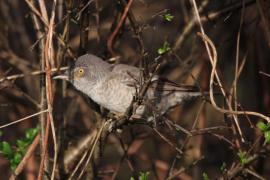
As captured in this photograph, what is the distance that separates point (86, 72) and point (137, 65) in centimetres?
50

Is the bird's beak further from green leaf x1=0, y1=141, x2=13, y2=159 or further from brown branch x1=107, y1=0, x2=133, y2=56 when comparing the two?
green leaf x1=0, y1=141, x2=13, y2=159

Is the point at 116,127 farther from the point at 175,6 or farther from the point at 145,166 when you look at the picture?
the point at 145,166

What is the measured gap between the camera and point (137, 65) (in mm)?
4914

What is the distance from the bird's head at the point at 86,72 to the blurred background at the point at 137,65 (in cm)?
9

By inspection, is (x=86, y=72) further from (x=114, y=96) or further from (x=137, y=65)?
(x=137, y=65)

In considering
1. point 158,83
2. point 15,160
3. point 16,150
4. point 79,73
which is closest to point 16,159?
point 15,160

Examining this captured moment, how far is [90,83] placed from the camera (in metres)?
4.66

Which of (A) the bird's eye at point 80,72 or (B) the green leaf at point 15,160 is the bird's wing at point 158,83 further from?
(B) the green leaf at point 15,160

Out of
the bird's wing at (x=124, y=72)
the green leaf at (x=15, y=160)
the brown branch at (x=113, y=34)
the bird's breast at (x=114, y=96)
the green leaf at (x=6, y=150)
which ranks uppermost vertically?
the brown branch at (x=113, y=34)

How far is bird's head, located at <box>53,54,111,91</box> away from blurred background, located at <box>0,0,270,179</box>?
93 millimetres

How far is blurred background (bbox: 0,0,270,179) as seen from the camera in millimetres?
3859

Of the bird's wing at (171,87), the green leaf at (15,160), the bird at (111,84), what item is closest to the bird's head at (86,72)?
the bird at (111,84)

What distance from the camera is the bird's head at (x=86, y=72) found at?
4.25m

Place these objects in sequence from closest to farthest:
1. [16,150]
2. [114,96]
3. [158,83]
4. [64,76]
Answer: [16,150] < [64,76] < [114,96] < [158,83]
